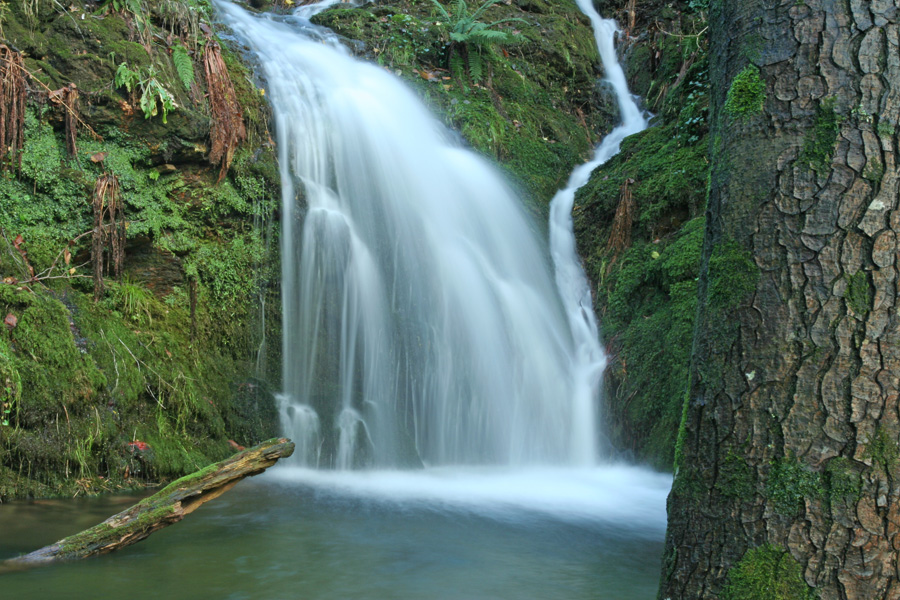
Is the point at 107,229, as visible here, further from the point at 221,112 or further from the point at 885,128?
the point at 885,128

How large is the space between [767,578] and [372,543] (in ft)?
9.79

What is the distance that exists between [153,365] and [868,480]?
18.3ft

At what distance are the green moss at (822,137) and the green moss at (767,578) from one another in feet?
3.11

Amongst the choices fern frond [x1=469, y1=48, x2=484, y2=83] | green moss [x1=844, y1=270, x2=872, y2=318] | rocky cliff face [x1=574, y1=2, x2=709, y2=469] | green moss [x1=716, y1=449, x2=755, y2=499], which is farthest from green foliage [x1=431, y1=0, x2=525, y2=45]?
green moss [x1=716, y1=449, x2=755, y2=499]

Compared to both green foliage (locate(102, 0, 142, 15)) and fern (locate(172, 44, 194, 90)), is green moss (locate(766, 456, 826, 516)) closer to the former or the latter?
fern (locate(172, 44, 194, 90))

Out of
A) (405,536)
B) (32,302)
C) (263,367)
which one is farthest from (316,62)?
(405,536)

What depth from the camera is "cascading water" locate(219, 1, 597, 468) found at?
22.4 feet

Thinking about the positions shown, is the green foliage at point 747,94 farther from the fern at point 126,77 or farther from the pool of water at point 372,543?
the fern at point 126,77

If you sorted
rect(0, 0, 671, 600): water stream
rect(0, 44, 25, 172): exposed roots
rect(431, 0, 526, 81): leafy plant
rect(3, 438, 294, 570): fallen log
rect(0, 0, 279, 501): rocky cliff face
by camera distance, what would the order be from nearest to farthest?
rect(3, 438, 294, 570): fallen log < rect(0, 0, 671, 600): water stream < rect(0, 0, 279, 501): rocky cliff face < rect(0, 44, 25, 172): exposed roots < rect(431, 0, 526, 81): leafy plant

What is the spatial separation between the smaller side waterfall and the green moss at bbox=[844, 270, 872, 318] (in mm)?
5480

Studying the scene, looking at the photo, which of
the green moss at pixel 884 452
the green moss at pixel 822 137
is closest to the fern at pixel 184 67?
the green moss at pixel 822 137

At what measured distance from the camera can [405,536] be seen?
438cm

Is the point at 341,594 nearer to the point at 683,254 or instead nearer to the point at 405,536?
the point at 405,536

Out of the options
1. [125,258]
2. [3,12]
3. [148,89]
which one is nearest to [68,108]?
[148,89]
